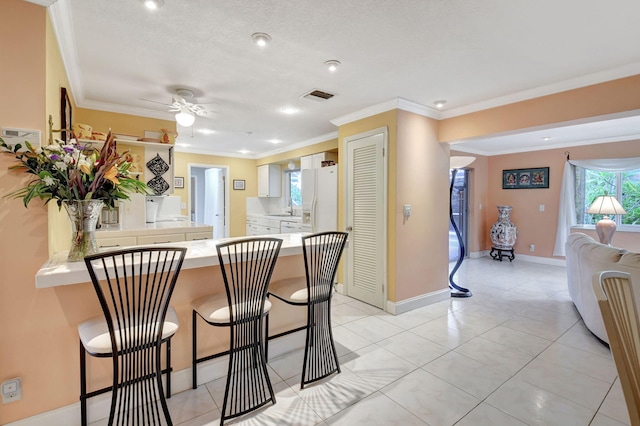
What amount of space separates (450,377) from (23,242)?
111 inches

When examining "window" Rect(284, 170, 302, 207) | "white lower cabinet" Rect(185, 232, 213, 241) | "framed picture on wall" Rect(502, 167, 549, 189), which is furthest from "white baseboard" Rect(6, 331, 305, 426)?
"framed picture on wall" Rect(502, 167, 549, 189)

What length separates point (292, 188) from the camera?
6.82m

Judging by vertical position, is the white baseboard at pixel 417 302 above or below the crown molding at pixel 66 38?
below

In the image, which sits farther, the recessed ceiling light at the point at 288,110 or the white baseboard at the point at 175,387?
the recessed ceiling light at the point at 288,110

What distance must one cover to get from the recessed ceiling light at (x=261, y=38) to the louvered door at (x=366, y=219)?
181cm

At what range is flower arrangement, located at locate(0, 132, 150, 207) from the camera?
59.6 inches

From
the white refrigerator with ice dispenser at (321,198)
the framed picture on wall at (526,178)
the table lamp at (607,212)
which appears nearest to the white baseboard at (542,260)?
the table lamp at (607,212)

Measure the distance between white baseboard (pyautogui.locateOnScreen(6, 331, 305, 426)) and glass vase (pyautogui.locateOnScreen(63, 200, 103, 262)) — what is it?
0.87 meters

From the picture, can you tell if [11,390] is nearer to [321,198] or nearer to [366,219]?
[366,219]

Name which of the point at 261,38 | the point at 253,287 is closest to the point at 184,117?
the point at 261,38

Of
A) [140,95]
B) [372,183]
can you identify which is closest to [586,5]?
[372,183]

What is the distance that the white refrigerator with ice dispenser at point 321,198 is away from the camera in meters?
4.28

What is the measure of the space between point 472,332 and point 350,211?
6.31 ft

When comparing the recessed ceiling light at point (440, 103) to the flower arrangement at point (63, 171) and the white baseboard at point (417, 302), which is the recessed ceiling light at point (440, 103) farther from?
the flower arrangement at point (63, 171)
